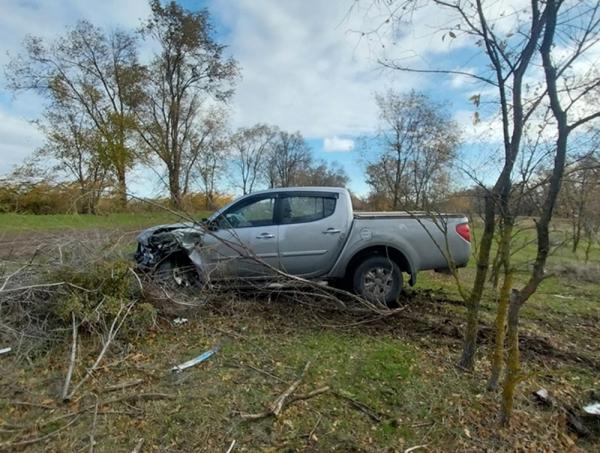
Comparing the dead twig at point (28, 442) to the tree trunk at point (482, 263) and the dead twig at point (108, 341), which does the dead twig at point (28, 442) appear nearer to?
the dead twig at point (108, 341)

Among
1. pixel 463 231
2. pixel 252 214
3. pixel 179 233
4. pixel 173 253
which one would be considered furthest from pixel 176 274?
pixel 463 231

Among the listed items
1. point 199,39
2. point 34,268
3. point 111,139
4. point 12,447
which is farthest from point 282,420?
point 199,39

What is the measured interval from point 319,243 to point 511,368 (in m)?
2.95

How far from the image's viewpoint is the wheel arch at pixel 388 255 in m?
5.00

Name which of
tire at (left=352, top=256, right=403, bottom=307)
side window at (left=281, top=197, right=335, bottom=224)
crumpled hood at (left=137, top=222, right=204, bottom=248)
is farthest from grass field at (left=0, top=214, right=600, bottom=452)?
side window at (left=281, top=197, right=335, bottom=224)

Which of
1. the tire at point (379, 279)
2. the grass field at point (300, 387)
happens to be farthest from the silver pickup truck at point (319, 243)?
the grass field at point (300, 387)

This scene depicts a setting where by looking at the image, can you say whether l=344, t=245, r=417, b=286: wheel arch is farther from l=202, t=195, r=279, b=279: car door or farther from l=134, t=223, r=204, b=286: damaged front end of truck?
l=134, t=223, r=204, b=286: damaged front end of truck

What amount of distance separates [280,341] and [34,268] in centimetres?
300

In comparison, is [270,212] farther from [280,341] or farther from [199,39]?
[199,39]

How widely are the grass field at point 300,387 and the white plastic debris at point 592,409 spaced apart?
91 mm

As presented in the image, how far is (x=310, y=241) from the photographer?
16.5ft

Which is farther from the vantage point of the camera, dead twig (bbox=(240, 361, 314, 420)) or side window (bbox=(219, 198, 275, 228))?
side window (bbox=(219, 198, 275, 228))

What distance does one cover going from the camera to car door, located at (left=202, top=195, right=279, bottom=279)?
477cm

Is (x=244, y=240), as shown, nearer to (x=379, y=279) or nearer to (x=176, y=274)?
(x=176, y=274)
